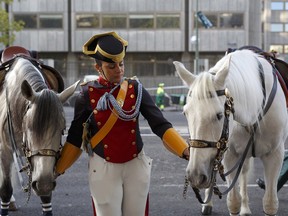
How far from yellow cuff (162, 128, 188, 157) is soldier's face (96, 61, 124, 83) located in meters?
0.56

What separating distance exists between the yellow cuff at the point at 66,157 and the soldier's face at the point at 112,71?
0.61 meters

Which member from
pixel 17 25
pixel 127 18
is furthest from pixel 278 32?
pixel 17 25

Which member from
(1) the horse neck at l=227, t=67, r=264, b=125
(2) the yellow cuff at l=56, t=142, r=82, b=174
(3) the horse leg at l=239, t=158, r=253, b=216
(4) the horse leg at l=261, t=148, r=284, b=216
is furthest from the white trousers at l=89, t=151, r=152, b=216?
(3) the horse leg at l=239, t=158, r=253, b=216

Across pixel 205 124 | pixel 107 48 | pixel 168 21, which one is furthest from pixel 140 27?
pixel 205 124

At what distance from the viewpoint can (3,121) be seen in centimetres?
593

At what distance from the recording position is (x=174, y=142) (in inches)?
173

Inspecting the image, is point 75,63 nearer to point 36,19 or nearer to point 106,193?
point 36,19

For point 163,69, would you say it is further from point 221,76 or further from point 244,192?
point 221,76

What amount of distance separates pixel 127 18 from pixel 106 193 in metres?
40.8

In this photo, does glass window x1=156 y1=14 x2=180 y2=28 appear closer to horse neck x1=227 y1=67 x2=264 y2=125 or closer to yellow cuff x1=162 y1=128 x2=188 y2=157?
horse neck x1=227 y1=67 x2=264 y2=125

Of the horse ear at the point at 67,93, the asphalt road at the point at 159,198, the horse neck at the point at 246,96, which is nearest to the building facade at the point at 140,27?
the asphalt road at the point at 159,198

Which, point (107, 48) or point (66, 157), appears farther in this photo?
point (66, 157)

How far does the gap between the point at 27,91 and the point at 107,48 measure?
77cm

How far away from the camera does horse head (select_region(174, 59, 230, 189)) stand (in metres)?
4.22
